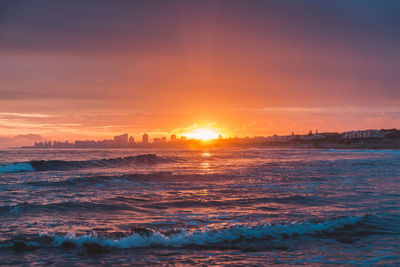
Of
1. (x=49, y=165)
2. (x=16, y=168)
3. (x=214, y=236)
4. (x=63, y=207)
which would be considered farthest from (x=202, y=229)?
(x=49, y=165)

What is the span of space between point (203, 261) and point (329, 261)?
264 centimetres

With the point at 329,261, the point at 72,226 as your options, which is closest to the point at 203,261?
the point at 329,261

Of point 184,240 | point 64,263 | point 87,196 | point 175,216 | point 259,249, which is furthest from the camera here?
point 87,196

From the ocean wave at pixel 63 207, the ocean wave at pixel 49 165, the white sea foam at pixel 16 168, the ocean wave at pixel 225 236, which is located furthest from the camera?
the ocean wave at pixel 49 165

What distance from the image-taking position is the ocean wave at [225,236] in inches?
318

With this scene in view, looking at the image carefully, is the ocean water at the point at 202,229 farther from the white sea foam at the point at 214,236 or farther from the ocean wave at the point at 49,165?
the ocean wave at the point at 49,165

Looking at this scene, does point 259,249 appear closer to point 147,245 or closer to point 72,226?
point 147,245

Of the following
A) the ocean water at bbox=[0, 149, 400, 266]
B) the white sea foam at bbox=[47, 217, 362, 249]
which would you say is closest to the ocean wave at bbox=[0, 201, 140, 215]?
the ocean water at bbox=[0, 149, 400, 266]

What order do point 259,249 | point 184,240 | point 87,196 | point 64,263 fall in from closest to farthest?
point 64,263
point 259,249
point 184,240
point 87,196

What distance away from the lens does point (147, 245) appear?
800 centimetres

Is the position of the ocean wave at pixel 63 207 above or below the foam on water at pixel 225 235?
below

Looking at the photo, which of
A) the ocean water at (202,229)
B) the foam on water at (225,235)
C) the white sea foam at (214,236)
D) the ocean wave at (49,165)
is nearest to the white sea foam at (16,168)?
the ocean wave at (49,165)

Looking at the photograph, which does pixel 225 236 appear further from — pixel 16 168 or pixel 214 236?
pixel 16 168

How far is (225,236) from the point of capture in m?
8.65
